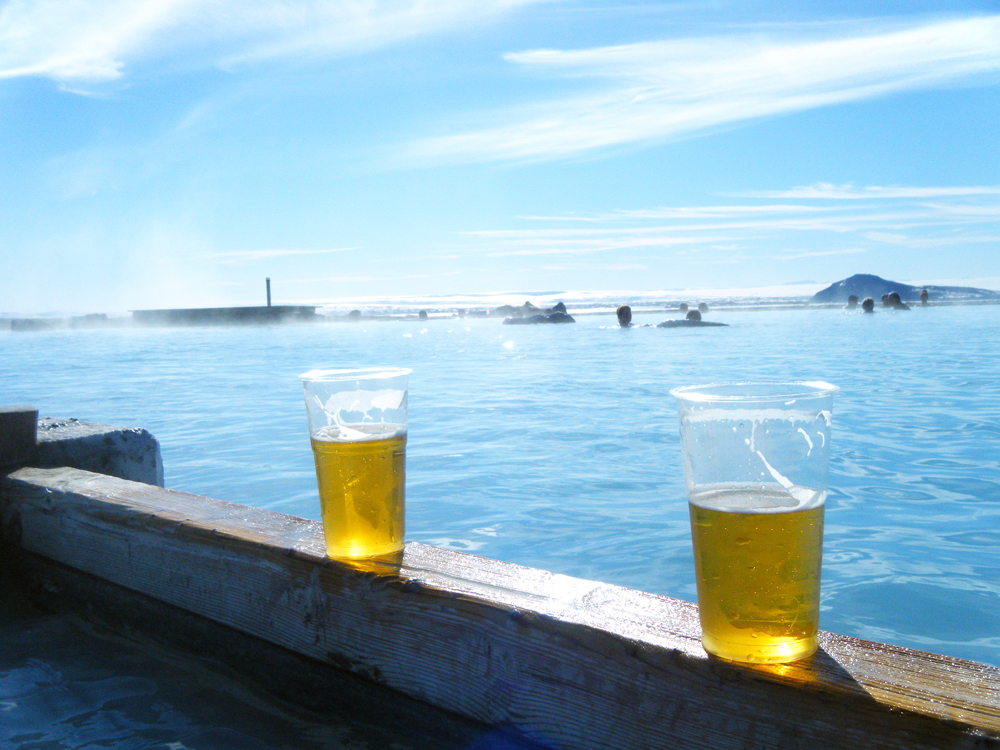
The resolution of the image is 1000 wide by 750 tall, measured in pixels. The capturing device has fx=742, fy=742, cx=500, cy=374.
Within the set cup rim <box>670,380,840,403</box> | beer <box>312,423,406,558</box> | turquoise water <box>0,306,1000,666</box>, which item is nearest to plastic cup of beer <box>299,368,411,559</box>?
beer <box>312,423,406,558</box>

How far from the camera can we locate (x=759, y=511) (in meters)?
0.95

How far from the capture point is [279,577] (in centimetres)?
159

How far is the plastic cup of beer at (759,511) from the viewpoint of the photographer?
37.6 inches

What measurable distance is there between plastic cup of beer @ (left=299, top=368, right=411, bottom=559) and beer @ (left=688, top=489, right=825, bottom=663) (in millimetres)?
672

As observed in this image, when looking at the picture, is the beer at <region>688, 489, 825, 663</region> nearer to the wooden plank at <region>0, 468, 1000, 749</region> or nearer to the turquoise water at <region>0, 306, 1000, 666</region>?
the wooden plank at <region>0, 468, 1000, 749</region>

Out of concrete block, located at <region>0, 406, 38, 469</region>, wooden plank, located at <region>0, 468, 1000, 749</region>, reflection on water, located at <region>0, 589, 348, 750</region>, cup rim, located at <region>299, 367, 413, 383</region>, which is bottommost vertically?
reflection on water, located at <region>0, 589, 348, 750</region>

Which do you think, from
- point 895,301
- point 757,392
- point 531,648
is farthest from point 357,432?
point 895,301

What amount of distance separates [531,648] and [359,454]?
0.49m

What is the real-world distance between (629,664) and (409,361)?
13948mm

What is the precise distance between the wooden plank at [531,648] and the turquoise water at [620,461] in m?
2.48

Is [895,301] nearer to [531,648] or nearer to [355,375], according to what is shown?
[355,375]

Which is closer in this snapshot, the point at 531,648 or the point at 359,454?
the point at 531,648

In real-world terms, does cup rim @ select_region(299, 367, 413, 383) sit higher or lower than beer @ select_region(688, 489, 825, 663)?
higher

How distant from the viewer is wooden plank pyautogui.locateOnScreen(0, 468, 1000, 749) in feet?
3.07
